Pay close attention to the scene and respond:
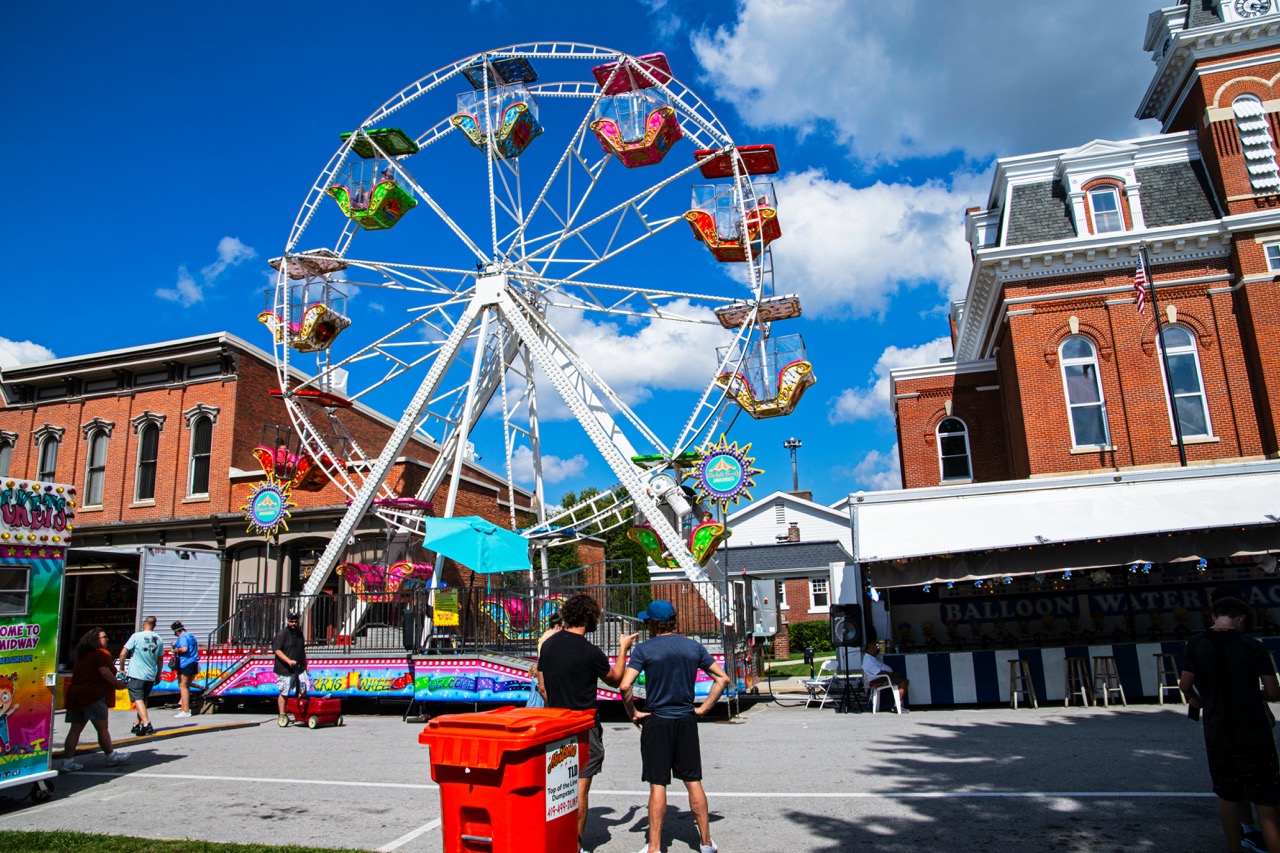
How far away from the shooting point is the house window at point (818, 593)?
3962 cm

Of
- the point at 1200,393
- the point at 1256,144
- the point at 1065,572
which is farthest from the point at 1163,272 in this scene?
the point at 1065,572

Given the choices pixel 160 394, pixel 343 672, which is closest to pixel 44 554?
pixel 343 672

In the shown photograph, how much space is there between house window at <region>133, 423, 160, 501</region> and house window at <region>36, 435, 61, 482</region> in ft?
10.9

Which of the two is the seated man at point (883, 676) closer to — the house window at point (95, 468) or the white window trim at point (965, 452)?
the white window trim at point (965, 452)

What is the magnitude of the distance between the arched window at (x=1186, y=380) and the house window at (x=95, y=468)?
1174 inches

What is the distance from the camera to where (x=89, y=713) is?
32.5 feet

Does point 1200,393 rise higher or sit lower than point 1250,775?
higher

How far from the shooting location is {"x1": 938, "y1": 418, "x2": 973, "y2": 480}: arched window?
26.5 meters

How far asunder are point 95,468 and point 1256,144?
33.2 metres

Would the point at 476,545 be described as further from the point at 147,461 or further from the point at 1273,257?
the point at 1273,257

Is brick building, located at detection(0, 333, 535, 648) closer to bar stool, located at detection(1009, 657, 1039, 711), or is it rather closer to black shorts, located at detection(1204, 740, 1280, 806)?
bar stool, located at detection(1009, 657, 1039, 711)

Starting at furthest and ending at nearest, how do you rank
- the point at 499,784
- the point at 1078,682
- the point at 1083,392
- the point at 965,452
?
the point at 965,452 → the point at 1083,392 → the point at 1078,682 → the point at 499,784

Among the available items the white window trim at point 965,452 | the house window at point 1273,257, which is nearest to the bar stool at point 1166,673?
the house window at point 1273,257

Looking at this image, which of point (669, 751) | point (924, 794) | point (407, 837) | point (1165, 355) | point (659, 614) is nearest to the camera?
point (669, 751)
